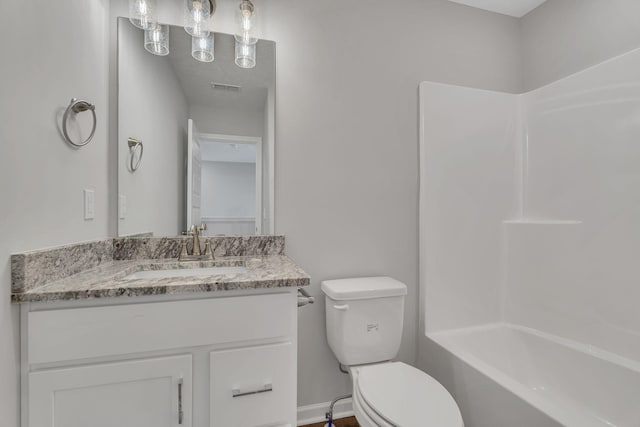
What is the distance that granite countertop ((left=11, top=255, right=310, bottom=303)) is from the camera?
0.85 metres

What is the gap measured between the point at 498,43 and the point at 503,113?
1.66 feet

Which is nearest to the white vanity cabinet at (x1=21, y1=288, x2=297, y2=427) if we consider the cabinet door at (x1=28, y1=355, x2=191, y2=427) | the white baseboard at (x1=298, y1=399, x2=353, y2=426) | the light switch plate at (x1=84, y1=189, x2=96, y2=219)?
the cabinet door at (x1=28, y1=355, x2=191, y2=427)

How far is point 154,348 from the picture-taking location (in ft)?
2.98

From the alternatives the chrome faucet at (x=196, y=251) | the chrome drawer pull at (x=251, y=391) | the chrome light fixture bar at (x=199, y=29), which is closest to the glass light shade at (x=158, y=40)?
the chrome light fixture bar at (x=199, y=29)

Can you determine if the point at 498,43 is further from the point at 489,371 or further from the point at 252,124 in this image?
the point at 489,371

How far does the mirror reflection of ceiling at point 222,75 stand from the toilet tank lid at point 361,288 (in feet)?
3.29

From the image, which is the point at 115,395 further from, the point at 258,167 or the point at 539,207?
the point at 539,207

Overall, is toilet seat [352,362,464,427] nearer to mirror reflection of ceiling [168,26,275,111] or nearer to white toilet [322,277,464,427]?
white toilet [322,277,464,427]

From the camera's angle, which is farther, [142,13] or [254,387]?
[142,13]

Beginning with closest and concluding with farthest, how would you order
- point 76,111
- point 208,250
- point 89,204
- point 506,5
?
point 76,111 < point 89,204 < point 208,250 < point 506,5

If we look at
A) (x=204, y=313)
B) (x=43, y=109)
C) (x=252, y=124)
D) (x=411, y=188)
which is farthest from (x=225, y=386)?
(x=411, y=188)

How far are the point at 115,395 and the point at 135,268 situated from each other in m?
0.52

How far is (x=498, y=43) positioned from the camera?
203 cm

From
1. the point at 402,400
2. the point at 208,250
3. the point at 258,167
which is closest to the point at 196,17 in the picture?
the point at 258,167
